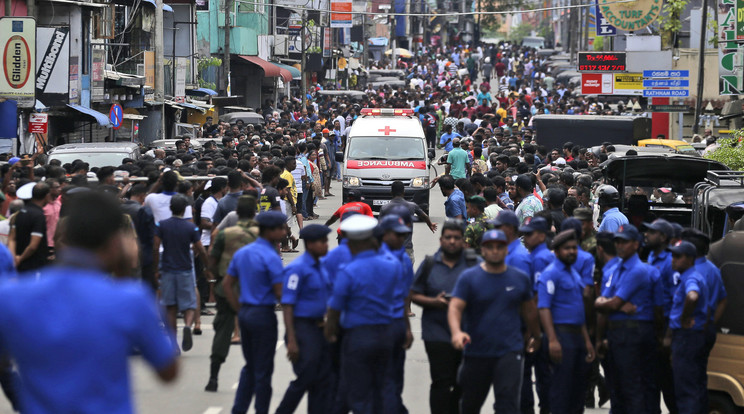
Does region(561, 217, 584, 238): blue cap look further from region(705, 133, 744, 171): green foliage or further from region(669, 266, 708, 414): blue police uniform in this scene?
region(705, 133, 744, 171): green foliage

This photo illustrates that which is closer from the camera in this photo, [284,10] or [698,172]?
[698,172]

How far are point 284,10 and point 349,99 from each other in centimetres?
1065

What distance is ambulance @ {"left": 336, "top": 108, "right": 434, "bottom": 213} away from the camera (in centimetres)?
2350

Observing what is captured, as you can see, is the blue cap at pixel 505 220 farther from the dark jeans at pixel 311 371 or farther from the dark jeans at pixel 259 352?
the dark jeans at pixel 259 352

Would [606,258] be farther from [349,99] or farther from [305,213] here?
[349,99]

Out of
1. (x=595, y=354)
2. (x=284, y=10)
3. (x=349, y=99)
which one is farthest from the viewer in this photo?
(x=284, y=10)

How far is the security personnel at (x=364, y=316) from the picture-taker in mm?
7824

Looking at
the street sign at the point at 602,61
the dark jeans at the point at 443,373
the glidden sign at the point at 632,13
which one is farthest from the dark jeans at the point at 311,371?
the street sign at the point at 602,61

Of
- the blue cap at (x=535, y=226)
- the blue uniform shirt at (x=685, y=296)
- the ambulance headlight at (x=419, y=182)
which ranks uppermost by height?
the blue cap at (x=535, y=226)

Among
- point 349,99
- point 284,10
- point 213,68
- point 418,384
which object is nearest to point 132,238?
point 418,384

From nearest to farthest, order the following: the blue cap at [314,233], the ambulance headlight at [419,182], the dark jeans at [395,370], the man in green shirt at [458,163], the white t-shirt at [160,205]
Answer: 1. the dark jeans at [395,370]
2. the blue cap at [314,233]
3. the white t-shirt at [160,205]
4. the ambulance headlight at [419,182]
5. the man in green shirt at [458,163]

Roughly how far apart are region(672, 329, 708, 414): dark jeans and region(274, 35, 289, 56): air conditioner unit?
156 feet

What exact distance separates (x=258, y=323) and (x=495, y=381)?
1782 millimetres

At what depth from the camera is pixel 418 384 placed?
426 inches
